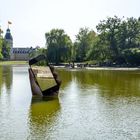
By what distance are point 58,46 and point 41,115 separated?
90.2 m

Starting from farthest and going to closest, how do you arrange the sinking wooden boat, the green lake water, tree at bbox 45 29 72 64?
tree at bbox 45 29 72 64 < the sinking wooden boat < the green lake water

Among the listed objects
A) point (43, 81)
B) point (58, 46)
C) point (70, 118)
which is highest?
point (58, 46)

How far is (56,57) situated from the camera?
109 m

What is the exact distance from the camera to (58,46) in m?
110

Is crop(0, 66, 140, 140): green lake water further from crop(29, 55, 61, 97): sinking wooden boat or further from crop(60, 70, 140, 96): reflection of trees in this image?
crop(60, 70, 140, 96): reflection of trees

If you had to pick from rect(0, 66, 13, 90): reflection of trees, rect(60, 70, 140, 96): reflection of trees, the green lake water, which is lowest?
the green lake water

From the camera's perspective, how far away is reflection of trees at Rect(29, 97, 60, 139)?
16516mm

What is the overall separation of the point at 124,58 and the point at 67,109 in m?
72.6

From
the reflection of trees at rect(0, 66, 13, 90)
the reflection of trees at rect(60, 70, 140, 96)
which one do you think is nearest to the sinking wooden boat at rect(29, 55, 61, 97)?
the reflection of trees at rect(60, 70, 140, 96)

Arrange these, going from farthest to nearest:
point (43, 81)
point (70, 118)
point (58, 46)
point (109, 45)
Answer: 1. point (58, 46)
2. point (109, 45)
3. point (43, 81)
4. point (70, 118)

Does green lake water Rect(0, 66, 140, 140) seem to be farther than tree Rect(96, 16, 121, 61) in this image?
No

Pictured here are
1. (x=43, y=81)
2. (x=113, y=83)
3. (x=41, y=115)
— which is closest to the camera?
(x=41, y=115)

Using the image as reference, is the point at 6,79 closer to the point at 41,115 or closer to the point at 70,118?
the point at 41,115

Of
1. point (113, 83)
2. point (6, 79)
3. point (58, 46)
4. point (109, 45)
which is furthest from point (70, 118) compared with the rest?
point (58, 46)
